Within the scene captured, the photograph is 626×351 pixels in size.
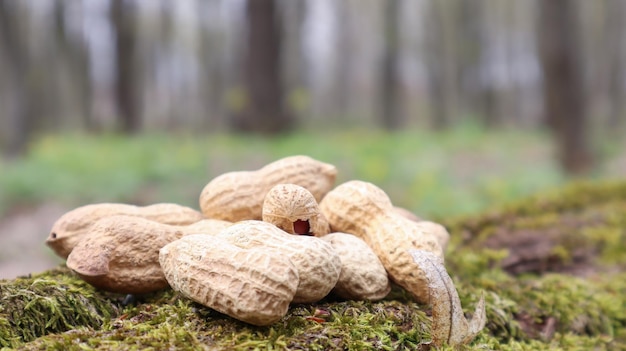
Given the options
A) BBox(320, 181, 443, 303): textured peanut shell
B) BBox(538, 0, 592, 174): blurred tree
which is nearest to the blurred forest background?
BBox(538, 0, 592, 174): blurred tree

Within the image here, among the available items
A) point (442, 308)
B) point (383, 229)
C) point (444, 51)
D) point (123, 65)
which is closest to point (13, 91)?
point (123, 65)

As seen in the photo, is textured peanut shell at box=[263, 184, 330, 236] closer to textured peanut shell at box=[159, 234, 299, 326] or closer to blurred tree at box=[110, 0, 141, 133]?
textured peanut shell at box=[159, 234, 299, 326]

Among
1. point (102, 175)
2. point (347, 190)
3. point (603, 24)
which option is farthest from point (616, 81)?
point (347, 190)

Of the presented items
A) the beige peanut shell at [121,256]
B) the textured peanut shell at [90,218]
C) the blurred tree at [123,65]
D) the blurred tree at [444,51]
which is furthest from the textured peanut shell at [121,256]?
the blurred tree at [444,51]

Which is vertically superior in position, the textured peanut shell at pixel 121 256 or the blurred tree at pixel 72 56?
the blurred tree at pixel 72 56

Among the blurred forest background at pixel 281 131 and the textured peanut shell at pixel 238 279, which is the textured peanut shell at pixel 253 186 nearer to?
the textured peanut shell at pixel 238 279

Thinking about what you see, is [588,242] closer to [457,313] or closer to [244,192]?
[457,313]
